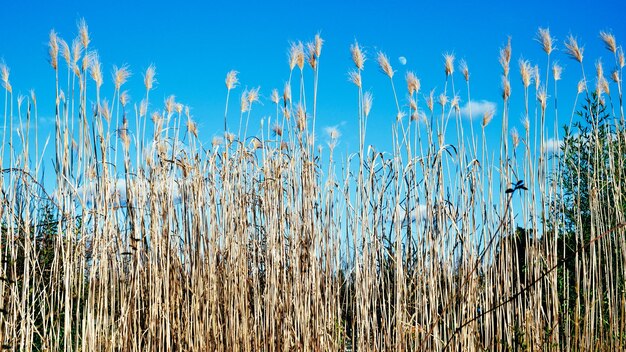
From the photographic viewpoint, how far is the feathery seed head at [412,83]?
2.71 metres

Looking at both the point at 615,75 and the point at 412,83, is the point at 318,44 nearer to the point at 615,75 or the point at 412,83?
the point at 412,83

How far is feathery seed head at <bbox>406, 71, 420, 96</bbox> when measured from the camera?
2.71 m

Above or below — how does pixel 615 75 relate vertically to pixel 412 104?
above

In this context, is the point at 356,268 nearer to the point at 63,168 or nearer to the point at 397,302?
the point at 397,302

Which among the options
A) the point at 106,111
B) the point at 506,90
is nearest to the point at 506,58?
the point at 506,90

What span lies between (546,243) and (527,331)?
0.38 metres

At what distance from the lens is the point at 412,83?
272cm

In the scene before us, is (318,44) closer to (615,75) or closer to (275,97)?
(275,97)

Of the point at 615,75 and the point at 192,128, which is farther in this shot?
the point at 615,75

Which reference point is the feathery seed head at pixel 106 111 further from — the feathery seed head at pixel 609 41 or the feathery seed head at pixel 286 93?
the feathery seed head at pixel 609 41

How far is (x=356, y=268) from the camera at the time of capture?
254 centimetres


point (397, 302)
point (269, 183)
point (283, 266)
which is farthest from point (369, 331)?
point (269, 183)

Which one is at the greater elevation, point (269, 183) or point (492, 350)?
point (269, 183)

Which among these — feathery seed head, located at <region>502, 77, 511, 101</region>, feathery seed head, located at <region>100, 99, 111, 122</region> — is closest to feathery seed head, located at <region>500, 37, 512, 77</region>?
feathery seed head, located at <region>502, 77, 511, 101</region>
